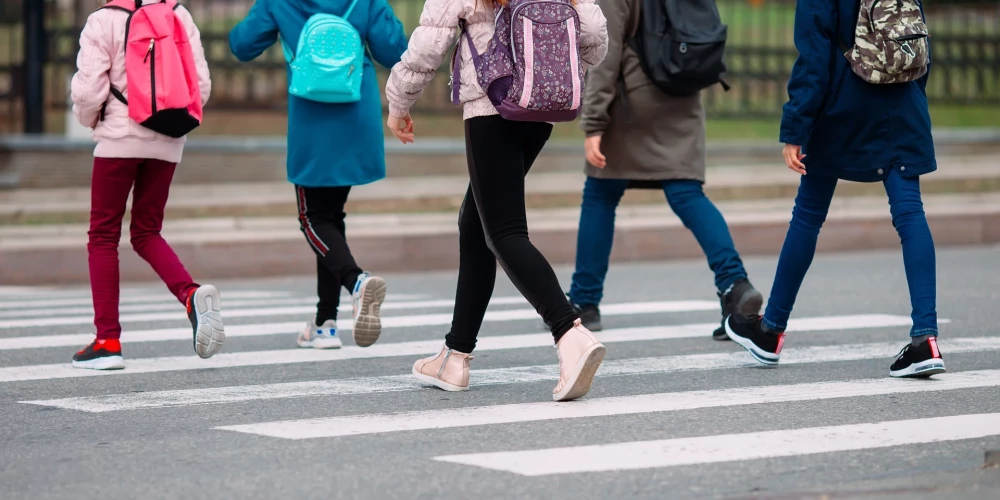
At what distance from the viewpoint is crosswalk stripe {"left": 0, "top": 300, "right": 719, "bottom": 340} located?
788 cm

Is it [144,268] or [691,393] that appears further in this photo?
[144,268]

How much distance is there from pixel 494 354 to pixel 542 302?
1551 mm

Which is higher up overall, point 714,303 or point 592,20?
point 592,20

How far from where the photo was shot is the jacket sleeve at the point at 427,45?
504cm

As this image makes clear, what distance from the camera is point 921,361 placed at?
219 inches

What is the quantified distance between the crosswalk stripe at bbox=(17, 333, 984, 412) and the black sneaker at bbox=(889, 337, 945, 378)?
26.5 inches

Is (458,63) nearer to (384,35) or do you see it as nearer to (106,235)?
(384,35)

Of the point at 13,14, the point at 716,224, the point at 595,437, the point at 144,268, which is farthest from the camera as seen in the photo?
the point at 13,14

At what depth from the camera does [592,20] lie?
518 centimetres

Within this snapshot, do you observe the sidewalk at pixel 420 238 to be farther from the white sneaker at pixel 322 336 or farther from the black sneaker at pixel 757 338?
the black sneaker at pixel 757 338

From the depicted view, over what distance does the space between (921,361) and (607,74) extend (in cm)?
230

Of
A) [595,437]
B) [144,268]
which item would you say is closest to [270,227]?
[144,268]

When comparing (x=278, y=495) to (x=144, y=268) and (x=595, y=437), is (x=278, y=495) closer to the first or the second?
(x=595, y=437)

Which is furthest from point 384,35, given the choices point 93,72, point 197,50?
point 93,72
